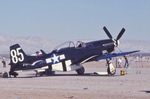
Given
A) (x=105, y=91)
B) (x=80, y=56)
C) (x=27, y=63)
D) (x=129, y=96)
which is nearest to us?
(x=129, y=96)

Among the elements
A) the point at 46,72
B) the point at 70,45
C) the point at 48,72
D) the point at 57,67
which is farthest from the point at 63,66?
the point at 70,45

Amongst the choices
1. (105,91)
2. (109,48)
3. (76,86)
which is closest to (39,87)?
(76,86)

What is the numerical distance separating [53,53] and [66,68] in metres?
1.35

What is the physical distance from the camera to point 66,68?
3772cm

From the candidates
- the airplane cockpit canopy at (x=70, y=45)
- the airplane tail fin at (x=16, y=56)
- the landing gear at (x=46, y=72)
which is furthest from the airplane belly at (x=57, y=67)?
the airplane tail fin at (x=16, y=56)

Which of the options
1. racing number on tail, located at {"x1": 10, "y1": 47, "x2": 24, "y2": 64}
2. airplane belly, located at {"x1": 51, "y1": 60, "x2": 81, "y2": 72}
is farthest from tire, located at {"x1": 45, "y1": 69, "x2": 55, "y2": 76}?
racing number on tail, located at {"x1": 10, "y1": 47, "x2": 24, "y2": 64}

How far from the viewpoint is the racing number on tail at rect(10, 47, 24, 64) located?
36.2 m

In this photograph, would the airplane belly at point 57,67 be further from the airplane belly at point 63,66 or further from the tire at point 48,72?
the tire at point 48,72

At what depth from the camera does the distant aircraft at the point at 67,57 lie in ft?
119

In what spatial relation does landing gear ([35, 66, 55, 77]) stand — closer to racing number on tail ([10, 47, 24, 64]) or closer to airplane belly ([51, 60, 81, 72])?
airplane belly ([51, 60, 81, 72])

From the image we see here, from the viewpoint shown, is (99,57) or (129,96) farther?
(99,57)

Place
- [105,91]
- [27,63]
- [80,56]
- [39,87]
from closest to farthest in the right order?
[105,91], [39,87], [27,63], [80,56]

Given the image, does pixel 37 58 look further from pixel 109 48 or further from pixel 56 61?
pixel 109 48

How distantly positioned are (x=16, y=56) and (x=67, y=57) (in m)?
3.60
